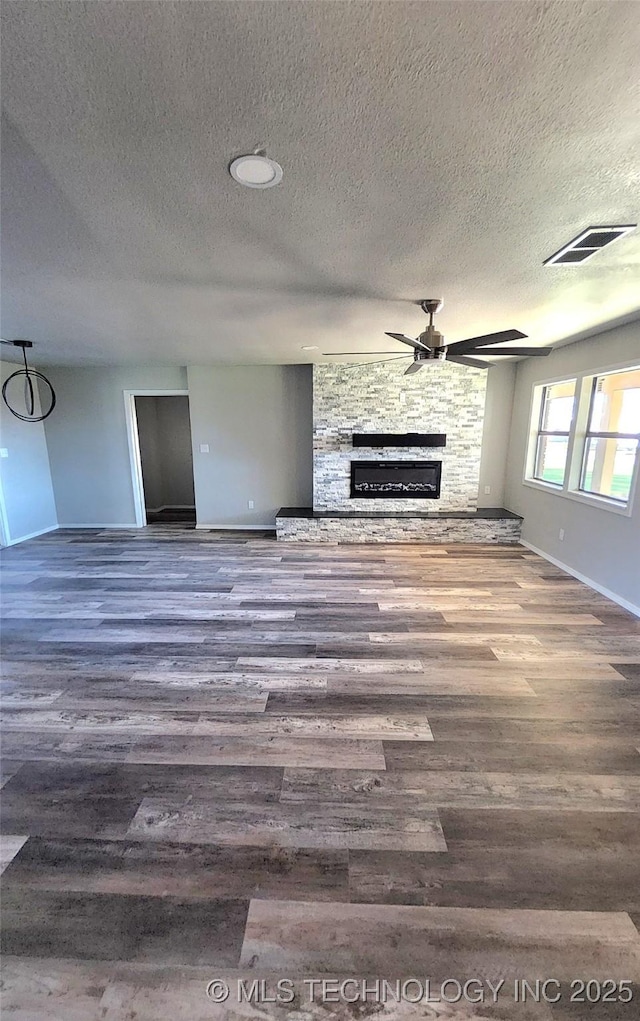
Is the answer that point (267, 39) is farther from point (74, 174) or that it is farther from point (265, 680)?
point (265, 680)

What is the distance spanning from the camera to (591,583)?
3967mm

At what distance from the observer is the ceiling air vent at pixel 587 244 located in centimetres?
184

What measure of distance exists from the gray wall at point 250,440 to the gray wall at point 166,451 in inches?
73.2

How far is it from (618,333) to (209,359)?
4.56 meters

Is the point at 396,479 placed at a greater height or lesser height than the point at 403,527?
greater

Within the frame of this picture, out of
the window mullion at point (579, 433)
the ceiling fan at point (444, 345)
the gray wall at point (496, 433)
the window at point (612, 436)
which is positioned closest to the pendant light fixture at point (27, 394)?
the ceiling fan at point (444, 345)

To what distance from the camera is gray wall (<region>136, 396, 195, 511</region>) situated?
7.63 meters

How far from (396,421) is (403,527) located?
153 centimetres

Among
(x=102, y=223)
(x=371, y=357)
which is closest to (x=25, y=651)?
(x=102, y=223)

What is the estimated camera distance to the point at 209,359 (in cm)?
524

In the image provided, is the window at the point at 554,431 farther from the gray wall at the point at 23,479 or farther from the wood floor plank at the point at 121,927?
the gray wall at the point at 23,479

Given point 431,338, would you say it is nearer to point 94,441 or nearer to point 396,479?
point 396,479

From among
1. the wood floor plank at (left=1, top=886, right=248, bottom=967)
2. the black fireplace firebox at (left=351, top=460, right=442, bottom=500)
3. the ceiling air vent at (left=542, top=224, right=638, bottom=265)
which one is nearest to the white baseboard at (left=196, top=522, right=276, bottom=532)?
the black fireplace firebox at (left=351, top=460, right=442, bottom=500)

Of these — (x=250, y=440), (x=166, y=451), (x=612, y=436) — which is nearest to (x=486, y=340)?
(x=612, y=436)
